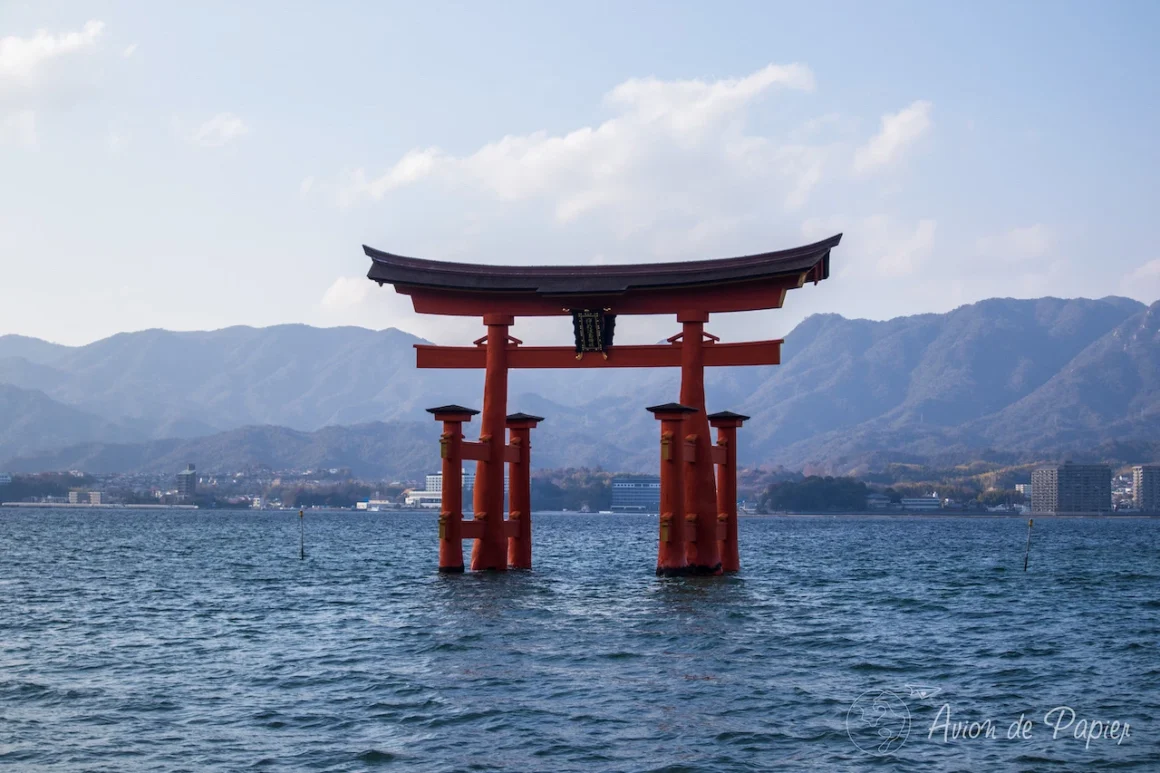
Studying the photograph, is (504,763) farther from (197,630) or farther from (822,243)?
(822,243)

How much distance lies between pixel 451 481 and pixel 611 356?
605 centimetres

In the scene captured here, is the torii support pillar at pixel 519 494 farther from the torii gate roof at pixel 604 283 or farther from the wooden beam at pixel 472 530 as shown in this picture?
the torii gate roof at pixel 604 283

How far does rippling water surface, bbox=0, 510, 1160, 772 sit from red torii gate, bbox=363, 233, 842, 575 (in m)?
1.35

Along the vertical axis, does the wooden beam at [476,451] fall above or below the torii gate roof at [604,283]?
below

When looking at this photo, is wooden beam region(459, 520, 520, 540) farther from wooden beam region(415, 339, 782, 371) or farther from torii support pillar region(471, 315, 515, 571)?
wooden beam region(415, 339, 782, 371)

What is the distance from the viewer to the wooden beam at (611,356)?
111 feet

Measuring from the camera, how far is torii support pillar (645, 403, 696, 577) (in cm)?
3191

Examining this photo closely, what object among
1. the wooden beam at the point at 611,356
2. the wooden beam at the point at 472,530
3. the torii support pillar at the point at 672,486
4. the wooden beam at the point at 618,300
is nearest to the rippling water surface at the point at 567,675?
the torii support pillar at the point at 672,486

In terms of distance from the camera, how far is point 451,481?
108ft

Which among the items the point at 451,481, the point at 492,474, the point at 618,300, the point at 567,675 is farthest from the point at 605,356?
the point at 567,675

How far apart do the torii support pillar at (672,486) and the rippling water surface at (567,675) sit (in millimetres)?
872

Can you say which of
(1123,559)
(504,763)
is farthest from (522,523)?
(1123,559)

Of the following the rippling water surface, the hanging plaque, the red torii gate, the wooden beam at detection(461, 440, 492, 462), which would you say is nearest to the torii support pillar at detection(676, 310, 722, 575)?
the red torii gate

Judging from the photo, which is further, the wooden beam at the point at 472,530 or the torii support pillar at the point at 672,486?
the wooden beam at the point at 472,530
